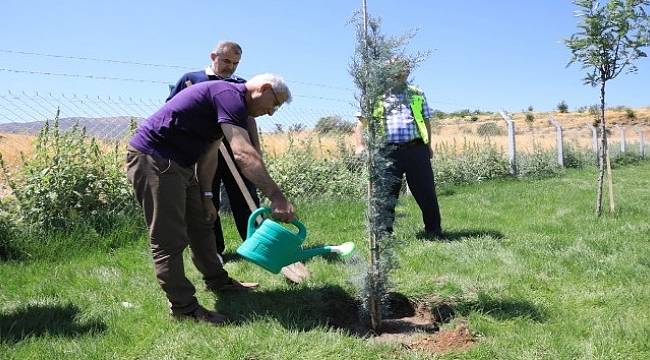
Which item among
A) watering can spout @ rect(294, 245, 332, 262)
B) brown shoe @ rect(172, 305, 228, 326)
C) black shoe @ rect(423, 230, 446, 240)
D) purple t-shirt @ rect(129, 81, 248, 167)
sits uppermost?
purple t-shirt @ rect(129, 81, 248, 167)

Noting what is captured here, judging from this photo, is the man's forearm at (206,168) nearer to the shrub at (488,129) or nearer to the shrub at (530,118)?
the shrub at (488,129)

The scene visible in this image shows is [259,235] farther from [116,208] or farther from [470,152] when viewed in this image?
[470,152]

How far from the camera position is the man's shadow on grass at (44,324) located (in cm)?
322

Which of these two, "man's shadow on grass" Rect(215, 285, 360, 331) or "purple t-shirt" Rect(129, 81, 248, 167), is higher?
"purple t-shirt" Rect(129, 81, 248, 167)

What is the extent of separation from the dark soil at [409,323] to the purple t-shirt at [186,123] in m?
1.36

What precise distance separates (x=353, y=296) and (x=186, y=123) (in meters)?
1.57

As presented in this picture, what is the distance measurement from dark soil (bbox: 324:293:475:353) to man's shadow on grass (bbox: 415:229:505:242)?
1.86 meters

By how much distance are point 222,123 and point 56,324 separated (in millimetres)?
1661

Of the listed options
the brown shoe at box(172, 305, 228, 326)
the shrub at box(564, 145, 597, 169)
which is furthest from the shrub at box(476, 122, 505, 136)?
the brown shoe at box(172, 305, 228, 326)

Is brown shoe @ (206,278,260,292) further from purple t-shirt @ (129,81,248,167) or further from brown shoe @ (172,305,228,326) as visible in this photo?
purple t-shirt @ (129,81,248,167)

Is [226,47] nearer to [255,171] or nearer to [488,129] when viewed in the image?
[255,171]

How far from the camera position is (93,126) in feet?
21.8

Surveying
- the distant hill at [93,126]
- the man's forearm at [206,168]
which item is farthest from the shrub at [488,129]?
the man's forearm at [206,168]

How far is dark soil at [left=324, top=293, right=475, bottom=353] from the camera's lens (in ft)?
10.2
